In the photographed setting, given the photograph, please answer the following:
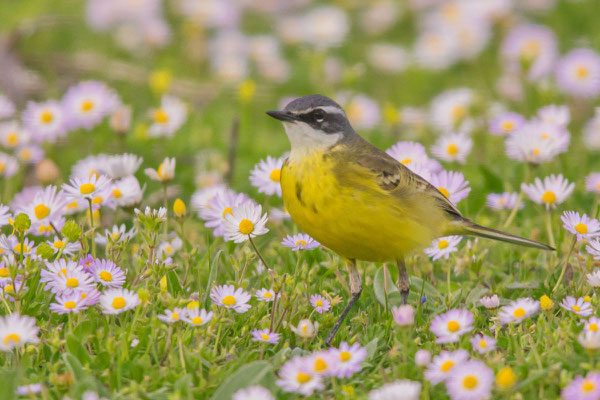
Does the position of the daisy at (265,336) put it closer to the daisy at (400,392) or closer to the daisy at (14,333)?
the daisy at (400,392)

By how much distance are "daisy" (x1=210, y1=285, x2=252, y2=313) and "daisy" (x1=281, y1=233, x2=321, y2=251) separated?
24.4 inches

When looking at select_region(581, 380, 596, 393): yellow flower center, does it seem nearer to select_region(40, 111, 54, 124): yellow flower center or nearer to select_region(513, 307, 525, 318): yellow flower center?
→ select_region(513, 307, 525, 318): yellow flower center

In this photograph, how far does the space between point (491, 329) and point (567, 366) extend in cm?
67

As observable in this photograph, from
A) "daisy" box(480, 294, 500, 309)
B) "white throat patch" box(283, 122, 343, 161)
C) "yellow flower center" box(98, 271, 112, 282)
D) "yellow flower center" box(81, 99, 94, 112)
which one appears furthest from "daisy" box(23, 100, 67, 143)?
"daisy" box(480, 294, 500, 309)

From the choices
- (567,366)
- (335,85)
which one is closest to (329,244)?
(567,366)

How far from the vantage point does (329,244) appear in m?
4.81

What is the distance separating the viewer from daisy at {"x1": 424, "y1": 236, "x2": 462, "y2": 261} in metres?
5.28

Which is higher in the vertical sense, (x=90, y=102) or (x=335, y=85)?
(x=90, y=102)

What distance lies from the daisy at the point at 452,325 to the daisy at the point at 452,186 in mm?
1744

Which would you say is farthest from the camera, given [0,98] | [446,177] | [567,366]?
[0,98]

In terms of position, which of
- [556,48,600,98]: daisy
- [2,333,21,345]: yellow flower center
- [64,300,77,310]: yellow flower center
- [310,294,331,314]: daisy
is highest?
[2,333,21,345]: yellow flower center

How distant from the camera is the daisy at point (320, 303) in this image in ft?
15.2

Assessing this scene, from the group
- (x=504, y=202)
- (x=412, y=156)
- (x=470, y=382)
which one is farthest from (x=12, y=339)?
(x=504, y=202)

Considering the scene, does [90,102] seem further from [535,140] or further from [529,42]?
[529,42]
